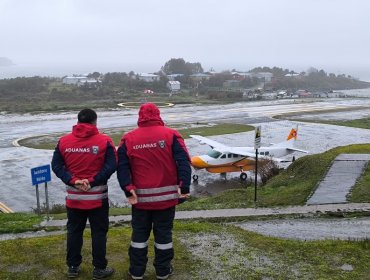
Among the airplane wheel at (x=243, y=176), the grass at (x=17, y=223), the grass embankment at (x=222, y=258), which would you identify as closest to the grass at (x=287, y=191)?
the grass at (x=17, y=223)

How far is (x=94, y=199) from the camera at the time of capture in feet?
19.9

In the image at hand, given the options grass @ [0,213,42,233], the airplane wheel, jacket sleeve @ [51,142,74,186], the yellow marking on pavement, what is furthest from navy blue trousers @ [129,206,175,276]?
the airplane wheel

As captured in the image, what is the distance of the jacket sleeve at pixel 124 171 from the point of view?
584 centimetres

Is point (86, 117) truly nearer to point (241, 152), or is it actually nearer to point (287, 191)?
point (287, 191)

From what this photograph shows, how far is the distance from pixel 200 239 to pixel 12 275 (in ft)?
10.7

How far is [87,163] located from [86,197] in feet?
1.44

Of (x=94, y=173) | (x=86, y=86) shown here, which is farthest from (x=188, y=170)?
(x=86, y=86)

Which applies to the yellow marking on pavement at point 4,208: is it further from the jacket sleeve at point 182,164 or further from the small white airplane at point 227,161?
the jacket sleeve at point 182,164

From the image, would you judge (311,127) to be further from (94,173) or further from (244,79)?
(244,79)

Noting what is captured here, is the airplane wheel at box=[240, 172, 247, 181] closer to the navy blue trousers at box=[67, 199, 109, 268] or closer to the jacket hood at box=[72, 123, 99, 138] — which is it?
the navy blue trousers at box=[67, 199, 109, 268]

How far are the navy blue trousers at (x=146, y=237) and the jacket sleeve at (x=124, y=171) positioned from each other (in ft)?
1.15

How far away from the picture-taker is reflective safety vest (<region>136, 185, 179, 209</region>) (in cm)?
588

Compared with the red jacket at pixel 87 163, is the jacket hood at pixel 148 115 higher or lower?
higher

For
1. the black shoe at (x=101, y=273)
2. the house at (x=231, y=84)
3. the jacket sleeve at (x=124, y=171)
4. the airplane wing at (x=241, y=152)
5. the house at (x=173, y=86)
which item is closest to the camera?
the jacket sleeve at (x=124, y=171)
